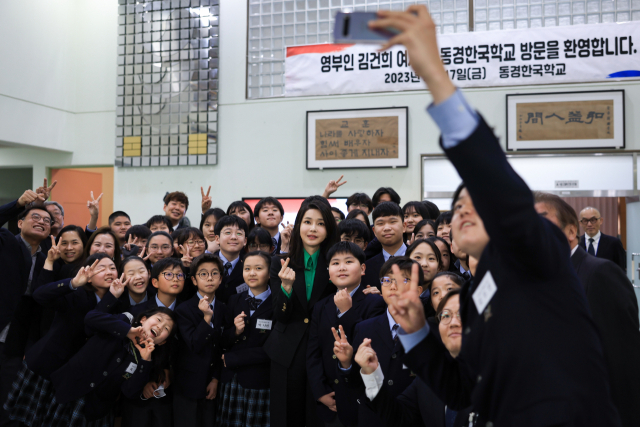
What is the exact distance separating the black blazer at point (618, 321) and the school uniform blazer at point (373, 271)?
128cm

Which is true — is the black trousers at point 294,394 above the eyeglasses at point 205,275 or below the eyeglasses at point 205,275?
below

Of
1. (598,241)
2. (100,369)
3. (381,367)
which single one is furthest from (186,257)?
(598,241)

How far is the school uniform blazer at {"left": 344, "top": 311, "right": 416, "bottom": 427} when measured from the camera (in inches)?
77.4

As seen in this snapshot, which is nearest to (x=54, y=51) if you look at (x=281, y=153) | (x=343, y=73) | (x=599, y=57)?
(x=281, y=153)

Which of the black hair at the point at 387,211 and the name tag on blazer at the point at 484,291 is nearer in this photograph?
the name tag on blazer at the point at 484,291

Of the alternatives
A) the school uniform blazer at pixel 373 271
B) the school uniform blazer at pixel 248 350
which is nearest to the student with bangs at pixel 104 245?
the school uniform blazer at pixel 248 350

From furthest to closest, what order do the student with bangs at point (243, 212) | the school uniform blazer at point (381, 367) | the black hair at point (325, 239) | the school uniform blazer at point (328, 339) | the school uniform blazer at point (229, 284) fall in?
the student with bangs at point (243, 212), the school uniform blazer at point (229, 284), the black hair at point (325, 239), the school uniform blazer at point (328, 339), the school uniform blazer at point (381, 367)

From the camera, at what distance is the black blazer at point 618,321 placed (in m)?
1.61

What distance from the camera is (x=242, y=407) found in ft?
8.34

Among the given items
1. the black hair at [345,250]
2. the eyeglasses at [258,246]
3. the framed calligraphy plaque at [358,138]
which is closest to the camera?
the black hair at [345,250]

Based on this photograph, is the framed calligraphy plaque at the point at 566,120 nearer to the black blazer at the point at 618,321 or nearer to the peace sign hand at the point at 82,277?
the black blazer at the point at 618,321

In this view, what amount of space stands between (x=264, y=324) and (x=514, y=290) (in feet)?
6.35

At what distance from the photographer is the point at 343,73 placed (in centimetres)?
582

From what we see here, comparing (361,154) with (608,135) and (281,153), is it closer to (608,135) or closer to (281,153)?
(281,153)
